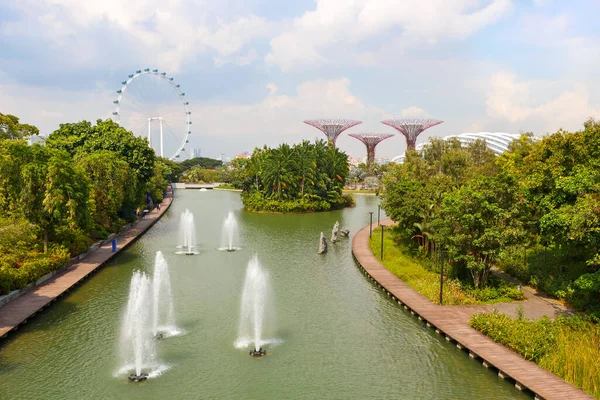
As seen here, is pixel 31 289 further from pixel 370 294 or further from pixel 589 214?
pixel 589 214

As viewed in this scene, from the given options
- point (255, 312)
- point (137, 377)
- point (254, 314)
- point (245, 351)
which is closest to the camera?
point (137, 377)

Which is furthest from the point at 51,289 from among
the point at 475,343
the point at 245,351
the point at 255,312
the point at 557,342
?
the point at 557,342

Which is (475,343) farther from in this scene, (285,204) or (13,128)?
(13,128)

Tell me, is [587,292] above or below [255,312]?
above

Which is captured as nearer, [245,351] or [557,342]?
[557,342]

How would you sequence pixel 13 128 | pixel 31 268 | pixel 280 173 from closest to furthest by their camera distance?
pixel 31 268 < pixel 13 128 < pixel 280 173

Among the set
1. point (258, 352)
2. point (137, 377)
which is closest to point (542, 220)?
point (258, 352)

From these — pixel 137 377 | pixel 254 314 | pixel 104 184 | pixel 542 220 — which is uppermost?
pixel 104 184

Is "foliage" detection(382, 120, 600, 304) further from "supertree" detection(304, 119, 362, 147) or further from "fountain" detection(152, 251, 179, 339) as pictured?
"supertree" detection(304, 119, 362, 147)
